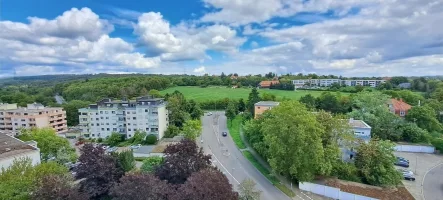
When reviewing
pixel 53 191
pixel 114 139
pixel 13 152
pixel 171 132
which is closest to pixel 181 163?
pixel 53 191

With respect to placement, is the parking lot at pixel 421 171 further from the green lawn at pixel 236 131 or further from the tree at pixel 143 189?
the tree at pixel 143 189

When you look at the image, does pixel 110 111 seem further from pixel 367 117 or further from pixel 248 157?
pixel 367 117

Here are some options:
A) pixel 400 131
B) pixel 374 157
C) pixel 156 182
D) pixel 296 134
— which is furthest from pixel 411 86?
pixel 156 182

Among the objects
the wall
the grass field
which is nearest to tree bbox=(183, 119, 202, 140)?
the wall

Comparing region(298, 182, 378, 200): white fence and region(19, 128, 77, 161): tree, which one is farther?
region(19, 128, 77, 161): tree

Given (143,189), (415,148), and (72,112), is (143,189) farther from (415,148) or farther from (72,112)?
(72,112)

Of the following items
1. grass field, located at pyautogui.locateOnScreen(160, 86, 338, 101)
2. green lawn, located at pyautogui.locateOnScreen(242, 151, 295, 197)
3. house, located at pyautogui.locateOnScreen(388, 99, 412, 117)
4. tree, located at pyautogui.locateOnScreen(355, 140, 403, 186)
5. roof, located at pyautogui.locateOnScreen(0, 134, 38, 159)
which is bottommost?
green lawn, located at pyautogui.locateOnScreen(242, 151, 295, 197)

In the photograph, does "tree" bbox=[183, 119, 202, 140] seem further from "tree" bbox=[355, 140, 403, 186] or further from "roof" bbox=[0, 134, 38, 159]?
"tree" bbox=[355, 140, 403, 186]

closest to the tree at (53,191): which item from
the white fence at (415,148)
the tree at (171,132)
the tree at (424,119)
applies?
the tree at (171,132)
